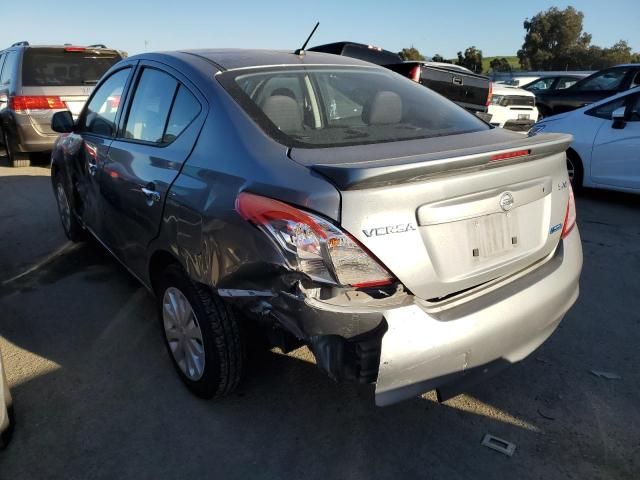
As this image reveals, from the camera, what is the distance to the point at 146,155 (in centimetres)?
273

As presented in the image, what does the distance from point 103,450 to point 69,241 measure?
322 centimetres

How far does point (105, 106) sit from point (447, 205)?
2.81 m

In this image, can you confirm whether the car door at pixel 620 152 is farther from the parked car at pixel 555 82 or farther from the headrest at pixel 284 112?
the parked car at pixel 555 82

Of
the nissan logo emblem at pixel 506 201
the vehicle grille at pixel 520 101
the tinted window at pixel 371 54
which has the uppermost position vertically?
the tinted window at pixel 371 54

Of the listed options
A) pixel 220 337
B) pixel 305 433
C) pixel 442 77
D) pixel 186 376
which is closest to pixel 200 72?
pixel 220 337

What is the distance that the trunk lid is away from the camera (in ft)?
5.88

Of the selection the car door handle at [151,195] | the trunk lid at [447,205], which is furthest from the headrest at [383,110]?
the car door handle at [151,195]

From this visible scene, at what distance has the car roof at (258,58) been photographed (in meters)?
2.66

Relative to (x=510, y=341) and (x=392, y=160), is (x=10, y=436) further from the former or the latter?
(x=510, y=341)

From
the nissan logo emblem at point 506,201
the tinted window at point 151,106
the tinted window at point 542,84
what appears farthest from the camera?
the tinted window at point 542,84

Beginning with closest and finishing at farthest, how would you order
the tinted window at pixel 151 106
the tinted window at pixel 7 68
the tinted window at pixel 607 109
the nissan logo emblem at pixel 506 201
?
the nissan logo emblem at pixel 506 201 < the tinted window at pixel 151 106 < the tinted window at pixel 607 109 < the tinted window at pixel 7 68

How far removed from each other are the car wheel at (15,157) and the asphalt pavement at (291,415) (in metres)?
5.93

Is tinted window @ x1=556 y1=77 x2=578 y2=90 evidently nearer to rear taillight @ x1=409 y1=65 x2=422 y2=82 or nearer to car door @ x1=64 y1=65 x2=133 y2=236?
rear taillight @ x1=409 y1=65 x2=422 y2=82

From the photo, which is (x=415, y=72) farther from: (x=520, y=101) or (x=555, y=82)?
(x=555, y=82)
